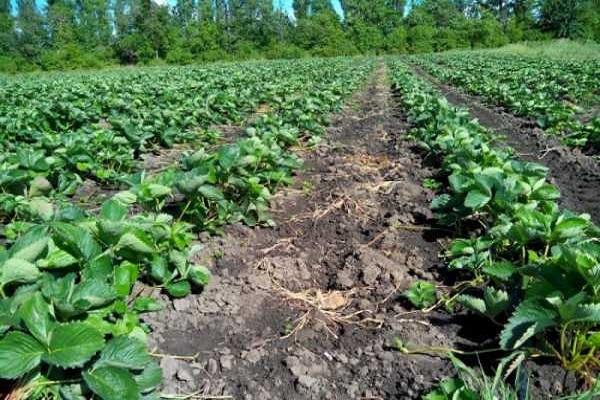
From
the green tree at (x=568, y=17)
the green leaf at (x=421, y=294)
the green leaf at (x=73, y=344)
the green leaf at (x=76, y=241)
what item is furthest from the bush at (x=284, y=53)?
the green leaf at (x=73, y=344)

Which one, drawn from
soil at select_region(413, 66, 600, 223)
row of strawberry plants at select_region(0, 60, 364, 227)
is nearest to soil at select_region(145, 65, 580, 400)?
row of strawberry plants at select_region(0, 60, 364, 227)

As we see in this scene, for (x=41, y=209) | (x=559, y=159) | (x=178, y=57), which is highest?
(x=178, y=57)

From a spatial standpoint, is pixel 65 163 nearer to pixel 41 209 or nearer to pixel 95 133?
pixel 95 133

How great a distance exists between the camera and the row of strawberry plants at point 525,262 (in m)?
1.85

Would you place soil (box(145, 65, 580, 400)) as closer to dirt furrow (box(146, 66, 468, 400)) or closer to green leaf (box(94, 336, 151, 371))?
dirt furrow (box(146, 66, 468, 400))

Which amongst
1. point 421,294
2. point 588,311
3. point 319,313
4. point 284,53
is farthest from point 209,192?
point 284,53

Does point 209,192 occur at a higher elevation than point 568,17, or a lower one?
lower

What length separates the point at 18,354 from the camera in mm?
1526

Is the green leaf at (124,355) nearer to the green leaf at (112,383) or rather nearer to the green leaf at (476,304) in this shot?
the green leaf at (112,383)

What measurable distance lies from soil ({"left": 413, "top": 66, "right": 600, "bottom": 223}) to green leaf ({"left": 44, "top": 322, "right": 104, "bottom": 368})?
338cm

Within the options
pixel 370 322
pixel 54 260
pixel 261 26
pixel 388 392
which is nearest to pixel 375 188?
pixel 370 322

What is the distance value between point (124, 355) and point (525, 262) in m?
1.95

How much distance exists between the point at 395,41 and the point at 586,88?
136 feet

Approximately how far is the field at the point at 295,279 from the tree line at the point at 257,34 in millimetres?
41228
